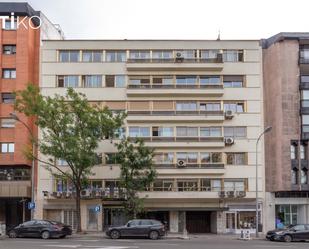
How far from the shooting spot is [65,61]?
5703cm

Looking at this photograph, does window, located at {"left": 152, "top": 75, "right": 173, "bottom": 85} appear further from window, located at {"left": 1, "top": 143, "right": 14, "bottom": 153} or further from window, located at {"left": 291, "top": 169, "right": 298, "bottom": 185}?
window, located at {"left": 1, "top": 143, "right": 14, "bottom": 153}

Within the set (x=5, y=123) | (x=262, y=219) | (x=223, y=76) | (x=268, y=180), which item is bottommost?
(x=262, y=219)

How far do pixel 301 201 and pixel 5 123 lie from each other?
28816 mm

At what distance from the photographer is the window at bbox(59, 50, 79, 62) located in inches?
2247

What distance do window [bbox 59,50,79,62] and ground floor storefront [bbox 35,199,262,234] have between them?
44.3 ft

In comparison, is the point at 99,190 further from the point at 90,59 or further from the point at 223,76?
the point at 223,76

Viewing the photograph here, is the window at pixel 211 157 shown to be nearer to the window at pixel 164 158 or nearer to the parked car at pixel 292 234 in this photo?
the window at pixel 164 158

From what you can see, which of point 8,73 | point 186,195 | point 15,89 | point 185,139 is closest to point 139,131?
point 185,139

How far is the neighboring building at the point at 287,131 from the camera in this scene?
178 feet

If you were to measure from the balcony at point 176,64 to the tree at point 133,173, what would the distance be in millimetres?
8892

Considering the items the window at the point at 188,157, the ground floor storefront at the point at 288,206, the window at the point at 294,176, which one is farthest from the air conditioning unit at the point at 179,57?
the ground floor storefront at the point at 288,206

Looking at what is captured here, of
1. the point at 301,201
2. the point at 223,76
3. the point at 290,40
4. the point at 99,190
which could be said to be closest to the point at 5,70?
the point at 99,190

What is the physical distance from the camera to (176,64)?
56531 millimetres

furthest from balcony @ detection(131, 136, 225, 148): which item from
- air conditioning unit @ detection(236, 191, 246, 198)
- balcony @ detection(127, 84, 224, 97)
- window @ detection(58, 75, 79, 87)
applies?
window @ detection(58, 75, 79, 87)
